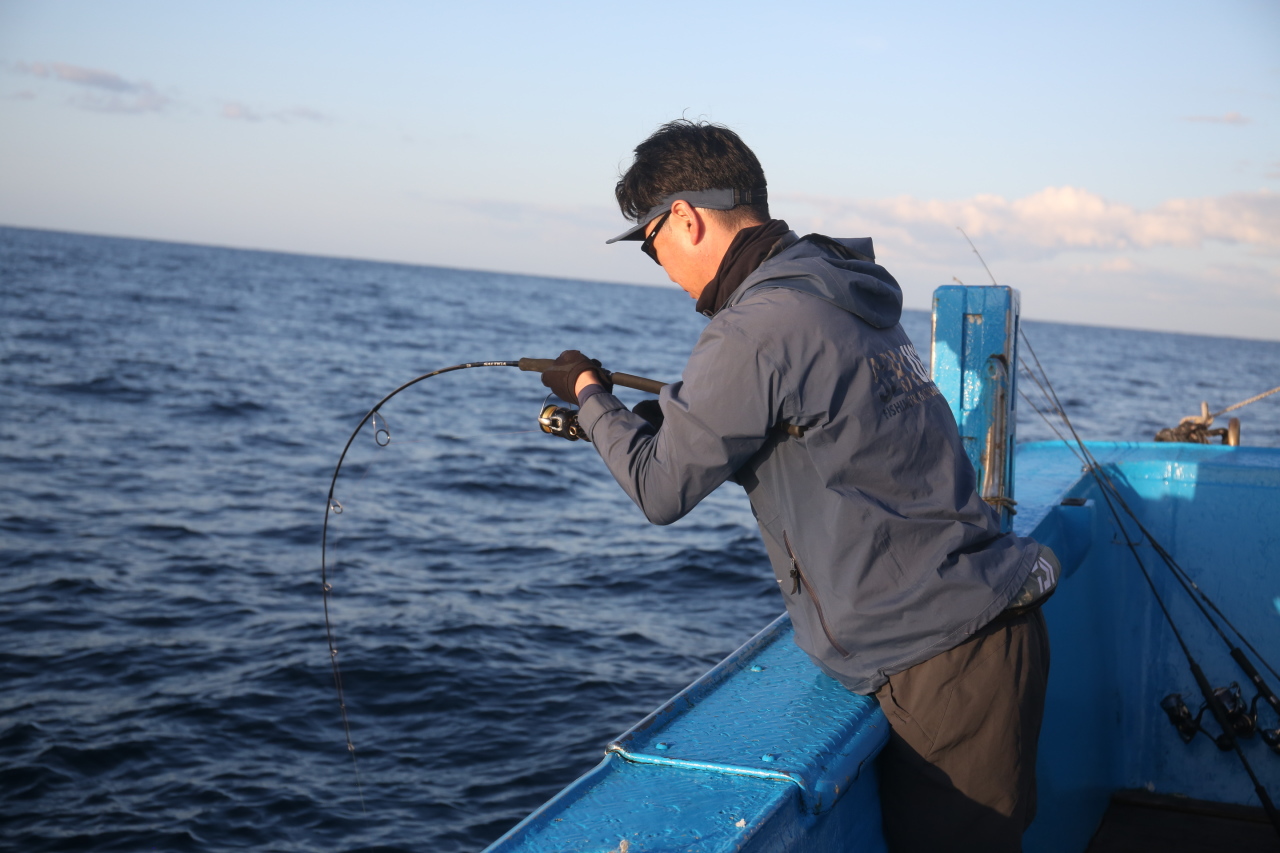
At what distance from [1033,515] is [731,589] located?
20.5 ft

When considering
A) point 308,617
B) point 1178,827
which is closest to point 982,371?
point 1178,827

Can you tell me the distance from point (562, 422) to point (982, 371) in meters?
1.38

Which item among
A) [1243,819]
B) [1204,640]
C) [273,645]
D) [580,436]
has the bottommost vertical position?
[273,645]

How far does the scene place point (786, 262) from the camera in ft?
5.64

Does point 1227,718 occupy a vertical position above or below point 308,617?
above

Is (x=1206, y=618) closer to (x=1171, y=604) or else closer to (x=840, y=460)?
(x=1171, y=604)

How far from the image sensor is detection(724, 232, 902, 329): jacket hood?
166 cm

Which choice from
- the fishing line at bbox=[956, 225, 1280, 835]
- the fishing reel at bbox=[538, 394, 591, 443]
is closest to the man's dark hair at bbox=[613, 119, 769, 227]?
the fishing reel at bbox=[538, 394, 591, 443]

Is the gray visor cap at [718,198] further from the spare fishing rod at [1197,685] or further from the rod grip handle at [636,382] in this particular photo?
the spare fishing rod at [1197,685]

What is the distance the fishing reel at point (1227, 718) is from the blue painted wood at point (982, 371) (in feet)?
4.27

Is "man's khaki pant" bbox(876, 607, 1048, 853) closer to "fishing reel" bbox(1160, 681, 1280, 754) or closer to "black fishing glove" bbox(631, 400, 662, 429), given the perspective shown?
"black fishing glove" bbox(631, 400, 662, 429)

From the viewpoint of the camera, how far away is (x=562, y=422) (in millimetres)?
2164

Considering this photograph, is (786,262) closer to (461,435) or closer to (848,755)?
(848,755)

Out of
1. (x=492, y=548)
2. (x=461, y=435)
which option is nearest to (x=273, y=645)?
(x=492, y=548)
